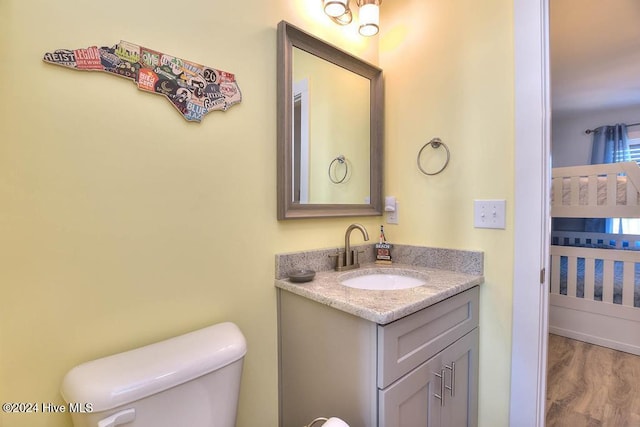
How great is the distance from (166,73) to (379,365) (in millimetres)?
1066

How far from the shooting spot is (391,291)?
99cm

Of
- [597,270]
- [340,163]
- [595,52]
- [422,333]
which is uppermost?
[595,52]

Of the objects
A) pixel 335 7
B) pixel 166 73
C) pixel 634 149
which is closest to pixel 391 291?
pixel 166 73

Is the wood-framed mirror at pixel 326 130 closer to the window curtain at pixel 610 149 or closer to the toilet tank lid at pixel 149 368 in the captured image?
the toilet tank lid at pixel 149 368

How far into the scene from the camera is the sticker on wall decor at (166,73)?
76 centimetres

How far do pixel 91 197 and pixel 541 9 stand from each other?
1.64 m

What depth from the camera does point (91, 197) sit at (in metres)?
0.77

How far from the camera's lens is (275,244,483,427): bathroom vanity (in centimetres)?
80

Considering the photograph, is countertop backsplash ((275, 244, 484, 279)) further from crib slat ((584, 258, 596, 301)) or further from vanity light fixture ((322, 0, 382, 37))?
crib slat ((584, 258, 596, 301))

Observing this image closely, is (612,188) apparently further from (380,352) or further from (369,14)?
(380,352)

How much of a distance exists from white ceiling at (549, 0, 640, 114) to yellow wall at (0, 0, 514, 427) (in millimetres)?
1112

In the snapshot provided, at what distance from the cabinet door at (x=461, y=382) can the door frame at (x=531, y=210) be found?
0.45ft

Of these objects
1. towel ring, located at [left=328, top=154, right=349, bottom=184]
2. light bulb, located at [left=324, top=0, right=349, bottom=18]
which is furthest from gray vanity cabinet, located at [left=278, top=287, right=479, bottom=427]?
light bulb, located at [left=324, top=0, right=349, bottom=18]

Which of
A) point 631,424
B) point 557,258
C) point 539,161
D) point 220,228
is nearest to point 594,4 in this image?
point 539,161
